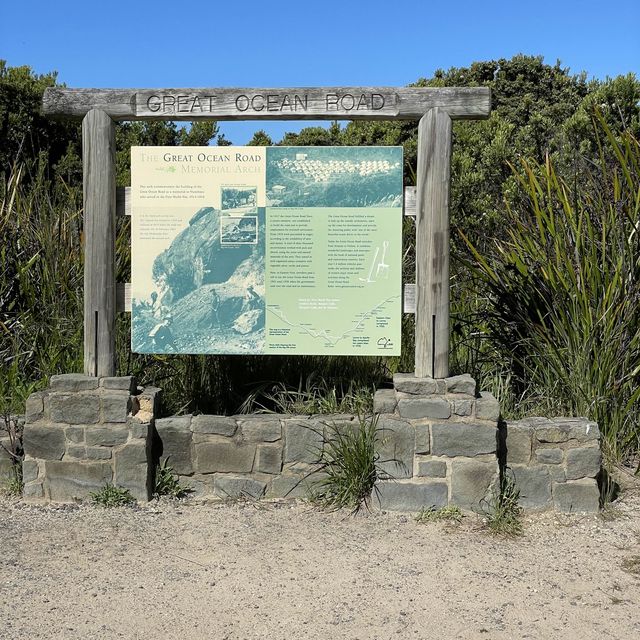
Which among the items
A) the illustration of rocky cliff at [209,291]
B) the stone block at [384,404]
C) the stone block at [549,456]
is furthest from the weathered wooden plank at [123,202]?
the stone block at [549,456]

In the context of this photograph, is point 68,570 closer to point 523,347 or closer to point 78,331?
point 78,331

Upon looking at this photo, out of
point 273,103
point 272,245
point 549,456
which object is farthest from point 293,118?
point 549,456

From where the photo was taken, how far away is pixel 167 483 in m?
5.56

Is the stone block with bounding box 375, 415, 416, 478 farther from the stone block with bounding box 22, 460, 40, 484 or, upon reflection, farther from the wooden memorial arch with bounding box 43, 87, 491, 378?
the stone block with bounding box 22, 460, 40, 484

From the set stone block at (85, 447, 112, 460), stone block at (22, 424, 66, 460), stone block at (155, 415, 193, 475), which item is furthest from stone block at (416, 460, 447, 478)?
stone block at (22, 424, 66, 460)

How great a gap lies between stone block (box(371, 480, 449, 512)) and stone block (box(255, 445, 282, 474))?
662 mm

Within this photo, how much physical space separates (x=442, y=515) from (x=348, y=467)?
0.63 meters

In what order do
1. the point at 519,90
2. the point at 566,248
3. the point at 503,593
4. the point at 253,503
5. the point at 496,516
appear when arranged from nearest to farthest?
the point at 503,593, the point at 496,516, the point at 253,503, the point at 566,248, the point at 519,90

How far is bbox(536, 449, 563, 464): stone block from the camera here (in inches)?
211

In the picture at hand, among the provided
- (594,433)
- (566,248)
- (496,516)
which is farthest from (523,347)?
(496,516)

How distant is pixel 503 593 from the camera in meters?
4.20

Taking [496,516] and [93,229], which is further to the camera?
[93,229]

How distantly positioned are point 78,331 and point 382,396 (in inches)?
96.4

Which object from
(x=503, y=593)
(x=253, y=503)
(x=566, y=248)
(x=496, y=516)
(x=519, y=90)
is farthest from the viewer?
(x=519, y=90)
